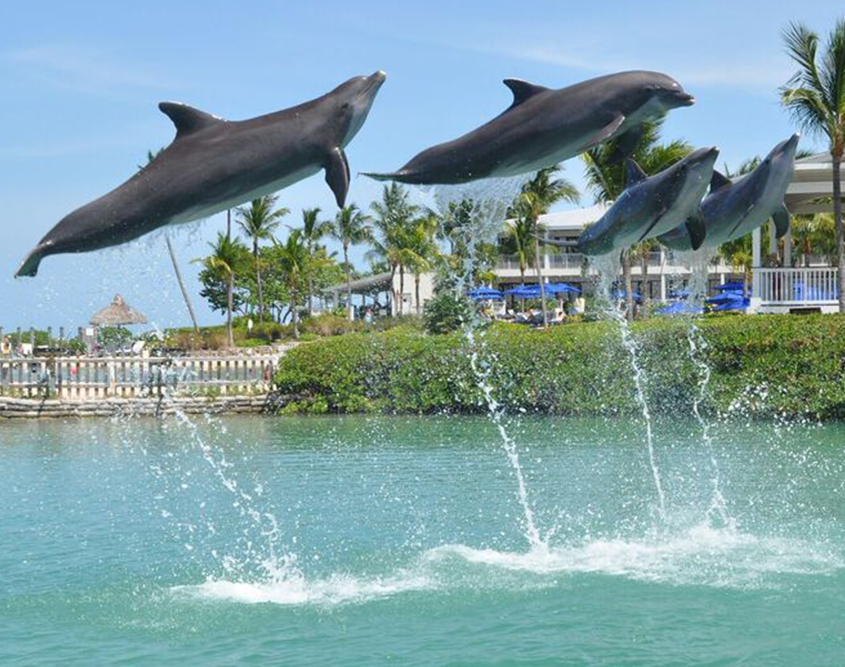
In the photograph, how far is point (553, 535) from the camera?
528 inches

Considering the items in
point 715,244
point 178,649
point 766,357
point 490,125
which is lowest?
point 178,649

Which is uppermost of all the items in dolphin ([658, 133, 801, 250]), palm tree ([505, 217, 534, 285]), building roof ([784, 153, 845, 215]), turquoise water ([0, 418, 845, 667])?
palm tree ([505, 217, 534, 285])

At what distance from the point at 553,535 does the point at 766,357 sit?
12.8 m

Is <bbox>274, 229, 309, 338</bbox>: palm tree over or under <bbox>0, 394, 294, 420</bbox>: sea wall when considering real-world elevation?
over

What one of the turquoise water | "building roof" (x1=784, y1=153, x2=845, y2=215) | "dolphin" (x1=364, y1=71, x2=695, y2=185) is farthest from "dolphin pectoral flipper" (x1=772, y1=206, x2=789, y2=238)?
"building roof" (x1=784, y1=153, x2=845, y2=215)

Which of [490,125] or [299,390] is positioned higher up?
[490,125]

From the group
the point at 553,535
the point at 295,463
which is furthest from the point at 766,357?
the point at 553,535

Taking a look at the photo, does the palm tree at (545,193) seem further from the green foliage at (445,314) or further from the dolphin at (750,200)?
the dolphin at (750,200)

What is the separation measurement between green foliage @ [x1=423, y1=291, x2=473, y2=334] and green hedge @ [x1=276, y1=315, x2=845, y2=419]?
31.7 ft

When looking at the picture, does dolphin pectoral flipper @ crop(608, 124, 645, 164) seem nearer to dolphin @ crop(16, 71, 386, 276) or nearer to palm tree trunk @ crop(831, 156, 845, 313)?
dolphin @ crop(16, 71, 386, 276)

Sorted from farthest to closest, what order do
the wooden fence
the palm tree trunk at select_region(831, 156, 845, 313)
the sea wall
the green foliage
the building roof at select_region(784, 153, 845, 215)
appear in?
1. the green foliage
2. the wooden fence
3. the sea wall
4. the building roof at select_region(784, 153, 845, 215)
5. the palm tree trunk at select_region(831, 156, 845, 313)

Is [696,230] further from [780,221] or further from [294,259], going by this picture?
[294,259]

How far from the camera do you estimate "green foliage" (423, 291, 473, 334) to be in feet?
127

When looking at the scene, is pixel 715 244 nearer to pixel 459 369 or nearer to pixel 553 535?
pixel 553 535
